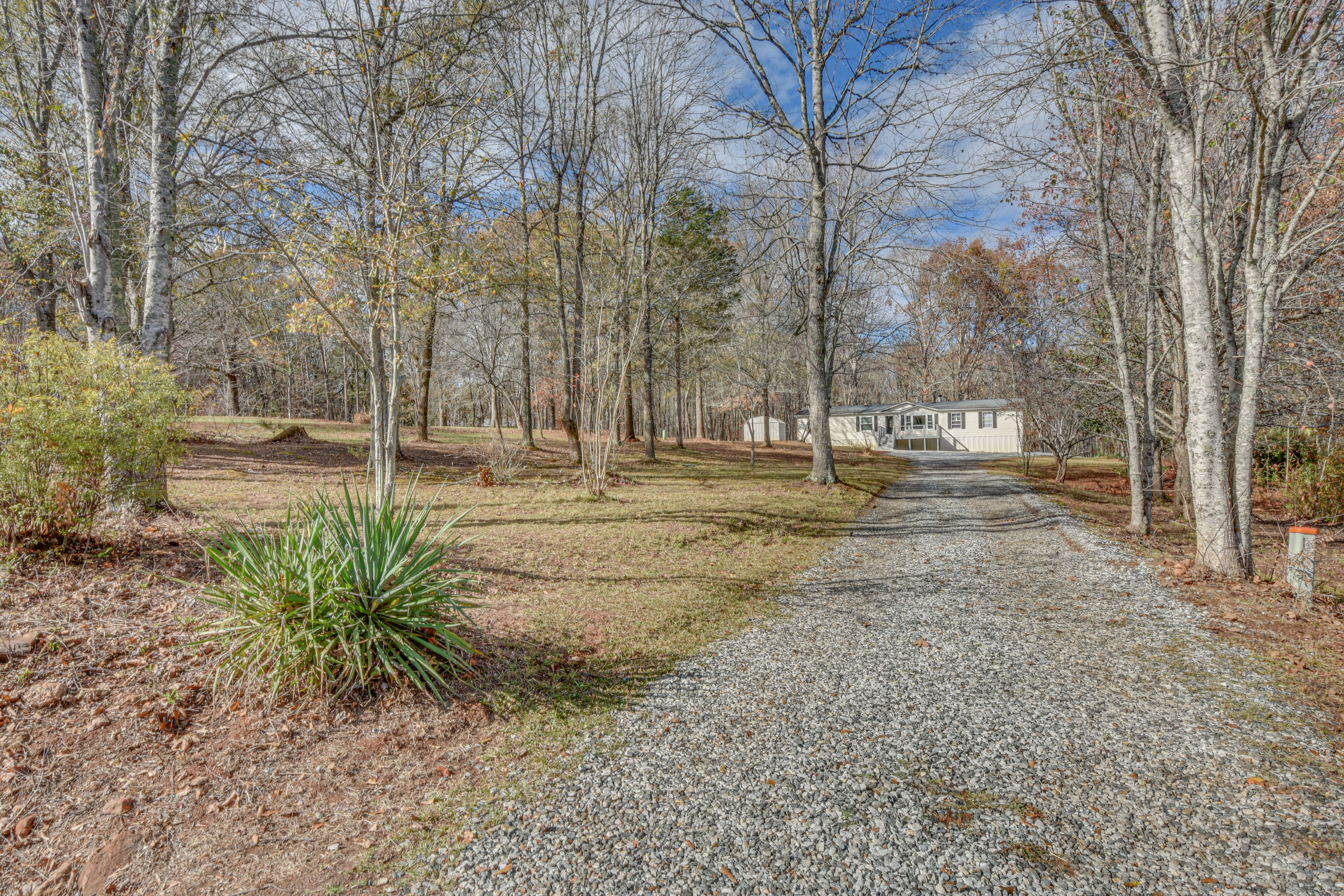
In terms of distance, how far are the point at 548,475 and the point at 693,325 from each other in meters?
11.5

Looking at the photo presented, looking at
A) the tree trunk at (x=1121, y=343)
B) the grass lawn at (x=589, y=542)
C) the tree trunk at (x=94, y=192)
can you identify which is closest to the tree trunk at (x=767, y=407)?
the grass lawn at (x=589, y=542)

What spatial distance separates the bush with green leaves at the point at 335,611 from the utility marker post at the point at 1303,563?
6.86 metres

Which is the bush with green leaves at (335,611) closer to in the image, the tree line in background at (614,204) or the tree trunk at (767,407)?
the tree line in background at (614,204)

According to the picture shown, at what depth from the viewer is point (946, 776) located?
270 centimetres

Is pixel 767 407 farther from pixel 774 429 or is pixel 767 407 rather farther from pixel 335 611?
pixel 335 611

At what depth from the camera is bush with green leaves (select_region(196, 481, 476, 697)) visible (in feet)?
10.5

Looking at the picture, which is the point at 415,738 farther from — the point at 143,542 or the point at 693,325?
the point at 693,325

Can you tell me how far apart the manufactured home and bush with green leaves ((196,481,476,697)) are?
3051cm

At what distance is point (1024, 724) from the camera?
125 inches

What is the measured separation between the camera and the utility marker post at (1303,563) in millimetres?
4789

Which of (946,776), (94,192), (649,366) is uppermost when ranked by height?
(94,192)

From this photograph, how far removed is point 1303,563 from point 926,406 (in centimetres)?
3159

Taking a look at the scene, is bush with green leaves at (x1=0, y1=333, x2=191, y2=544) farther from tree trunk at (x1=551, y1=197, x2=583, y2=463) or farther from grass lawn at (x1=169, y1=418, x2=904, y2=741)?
tree trunk at (x1=551, y1=197, x2=583, y2=463)

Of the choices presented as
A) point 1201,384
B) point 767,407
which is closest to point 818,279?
point 1201,384
